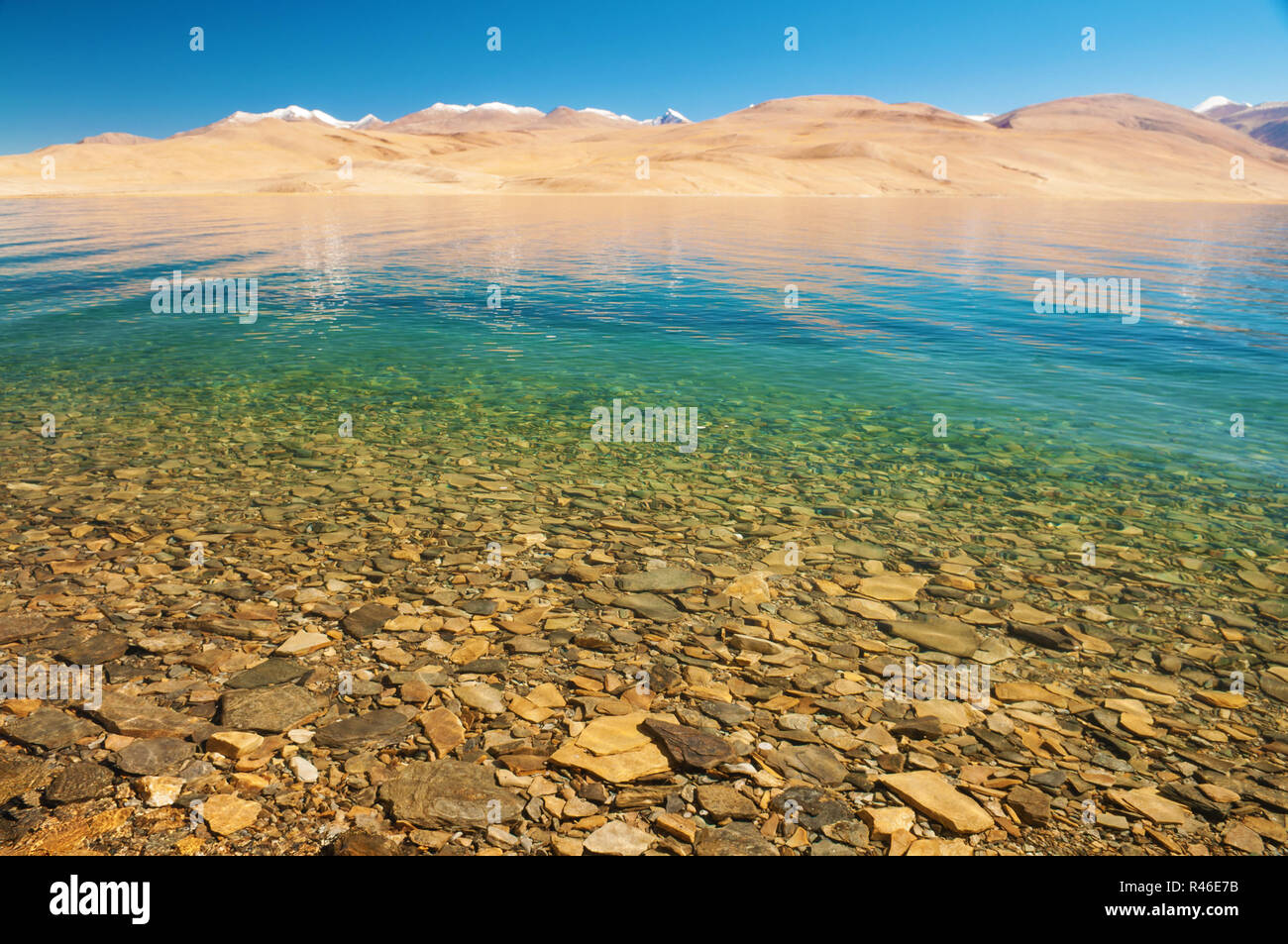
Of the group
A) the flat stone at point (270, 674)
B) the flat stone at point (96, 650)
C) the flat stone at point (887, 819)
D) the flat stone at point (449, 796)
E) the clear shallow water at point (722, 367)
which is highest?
the clear shallow water at point (722, 367)

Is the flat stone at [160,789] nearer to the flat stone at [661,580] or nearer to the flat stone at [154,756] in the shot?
the flat stone at [154,756]

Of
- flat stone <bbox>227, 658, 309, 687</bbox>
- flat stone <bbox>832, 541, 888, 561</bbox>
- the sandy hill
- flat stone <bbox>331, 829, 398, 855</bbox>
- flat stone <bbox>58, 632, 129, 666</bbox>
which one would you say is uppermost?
the sandy hill

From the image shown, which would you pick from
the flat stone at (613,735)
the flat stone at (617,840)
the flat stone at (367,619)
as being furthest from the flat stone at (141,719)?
the flat stone at (617,840)

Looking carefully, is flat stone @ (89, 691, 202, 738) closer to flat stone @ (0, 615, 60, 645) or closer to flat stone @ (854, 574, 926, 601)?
flat stone @ (0, 615, 60, 645)

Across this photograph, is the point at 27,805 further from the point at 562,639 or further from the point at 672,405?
the point at 672,405

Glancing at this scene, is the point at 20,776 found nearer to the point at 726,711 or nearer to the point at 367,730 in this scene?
the point at 367,730

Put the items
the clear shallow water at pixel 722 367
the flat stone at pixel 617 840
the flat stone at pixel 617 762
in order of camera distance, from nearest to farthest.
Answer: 1. the flat stone at pixel 617 840
2. the flat stone at pixel 617 762
3. the clear shallow water at pixel 722 367

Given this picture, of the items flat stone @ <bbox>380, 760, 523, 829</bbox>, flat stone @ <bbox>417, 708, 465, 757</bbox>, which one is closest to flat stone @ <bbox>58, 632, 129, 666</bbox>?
flat stone @ <bbox>417, 708, 465, 757</bbox>

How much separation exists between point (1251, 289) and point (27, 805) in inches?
1475

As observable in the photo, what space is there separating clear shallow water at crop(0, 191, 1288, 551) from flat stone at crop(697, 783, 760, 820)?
5654mm

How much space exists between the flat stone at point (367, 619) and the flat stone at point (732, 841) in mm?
3504

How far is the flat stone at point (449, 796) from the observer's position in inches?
177

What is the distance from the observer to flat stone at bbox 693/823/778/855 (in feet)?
14.2
